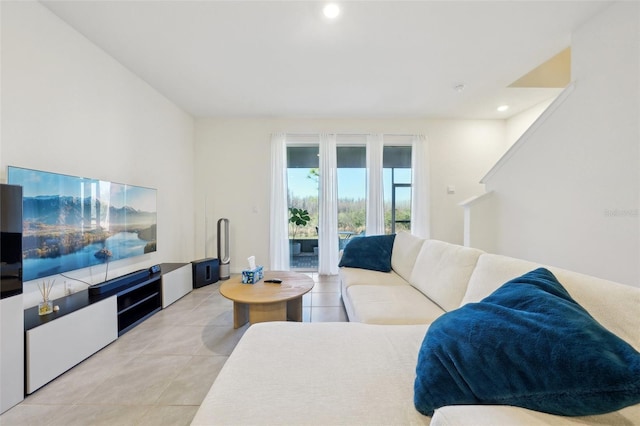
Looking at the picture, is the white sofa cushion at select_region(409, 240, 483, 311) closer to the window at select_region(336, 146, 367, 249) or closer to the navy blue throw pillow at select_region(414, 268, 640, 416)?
the navy blue throw pillow at select_region(414, 268, 640, 416)

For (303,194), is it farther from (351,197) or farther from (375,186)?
(375,186)

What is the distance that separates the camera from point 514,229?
3.06 m

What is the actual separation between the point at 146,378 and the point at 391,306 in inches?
70.7

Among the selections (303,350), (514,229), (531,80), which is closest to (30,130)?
(303,350)

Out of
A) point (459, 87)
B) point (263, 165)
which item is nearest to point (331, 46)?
point (459, 87)

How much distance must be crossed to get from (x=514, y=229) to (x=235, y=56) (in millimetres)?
3825

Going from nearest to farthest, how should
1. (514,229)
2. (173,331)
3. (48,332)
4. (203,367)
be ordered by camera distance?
(48,332)
(203,367)
(173,331)
(514,229)

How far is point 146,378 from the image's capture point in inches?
68.1

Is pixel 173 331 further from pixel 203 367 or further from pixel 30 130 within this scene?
pixel 30 130

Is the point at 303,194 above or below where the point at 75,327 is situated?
above

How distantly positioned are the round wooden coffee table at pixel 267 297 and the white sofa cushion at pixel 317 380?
76 cm

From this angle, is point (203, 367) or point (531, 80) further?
point (531, 80)

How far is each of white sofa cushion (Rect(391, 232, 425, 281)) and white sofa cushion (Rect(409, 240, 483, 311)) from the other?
0.21 metres

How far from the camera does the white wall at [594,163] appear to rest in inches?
76.5
